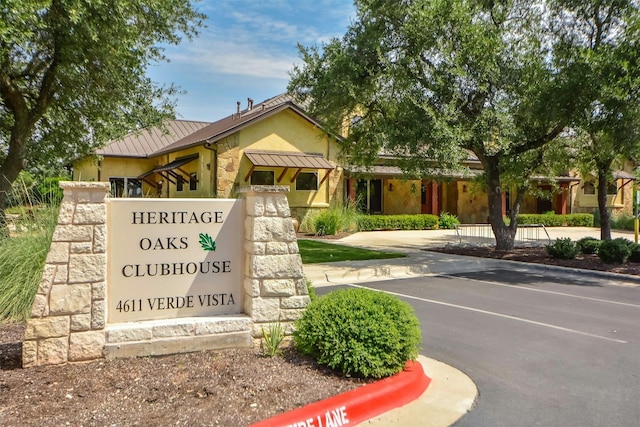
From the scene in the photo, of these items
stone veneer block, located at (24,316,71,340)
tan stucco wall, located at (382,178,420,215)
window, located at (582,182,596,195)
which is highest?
window, located at (582,182,596,195)

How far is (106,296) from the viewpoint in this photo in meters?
4.65

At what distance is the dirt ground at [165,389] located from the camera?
354cm

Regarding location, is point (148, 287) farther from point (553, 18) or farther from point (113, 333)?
point (553, 18)

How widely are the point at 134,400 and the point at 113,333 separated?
969 mm

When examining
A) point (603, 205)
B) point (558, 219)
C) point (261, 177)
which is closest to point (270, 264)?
point (603, 205)

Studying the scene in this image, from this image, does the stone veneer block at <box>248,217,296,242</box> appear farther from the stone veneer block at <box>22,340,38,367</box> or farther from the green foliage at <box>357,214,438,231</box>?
the green foliage at <box>357,214,438,231</box>

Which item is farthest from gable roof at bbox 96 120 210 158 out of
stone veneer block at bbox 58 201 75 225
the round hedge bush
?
the round hedge bush

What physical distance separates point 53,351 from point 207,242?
1700 millimetres

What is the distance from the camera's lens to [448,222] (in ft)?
88.2

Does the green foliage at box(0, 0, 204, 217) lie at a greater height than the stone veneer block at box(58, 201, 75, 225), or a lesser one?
greater

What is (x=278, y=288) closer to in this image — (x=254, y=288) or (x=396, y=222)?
(x=254, y=288)

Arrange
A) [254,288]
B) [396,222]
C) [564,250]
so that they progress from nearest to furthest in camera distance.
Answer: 1. [254,288]
2. [564,250]
3. [396,222]

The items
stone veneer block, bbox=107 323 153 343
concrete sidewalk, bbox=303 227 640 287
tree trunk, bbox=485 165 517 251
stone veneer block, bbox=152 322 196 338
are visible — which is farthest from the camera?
tree trunk, bbox=485 165 517 251

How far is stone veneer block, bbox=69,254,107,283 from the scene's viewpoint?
4426 mm
